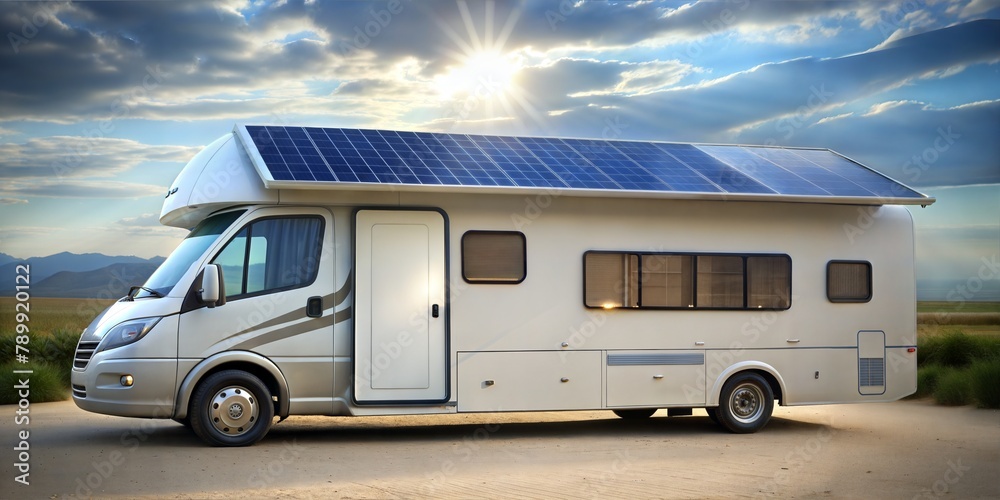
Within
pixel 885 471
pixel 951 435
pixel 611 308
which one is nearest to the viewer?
pixel 885 471

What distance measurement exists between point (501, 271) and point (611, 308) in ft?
4.41

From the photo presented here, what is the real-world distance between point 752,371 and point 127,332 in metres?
6.92

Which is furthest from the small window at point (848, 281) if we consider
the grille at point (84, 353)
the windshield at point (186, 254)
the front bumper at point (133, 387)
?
the grille at point (84, 353)

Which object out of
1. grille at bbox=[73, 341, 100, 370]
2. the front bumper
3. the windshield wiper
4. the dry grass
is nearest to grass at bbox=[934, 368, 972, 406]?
the front bumper

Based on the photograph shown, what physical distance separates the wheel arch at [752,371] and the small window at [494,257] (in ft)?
8.67

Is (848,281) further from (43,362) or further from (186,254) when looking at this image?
(43,362)

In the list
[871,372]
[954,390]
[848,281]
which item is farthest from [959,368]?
[848,281]

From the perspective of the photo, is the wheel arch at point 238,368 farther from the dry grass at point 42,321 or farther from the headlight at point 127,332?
the dry grass at point 42,321

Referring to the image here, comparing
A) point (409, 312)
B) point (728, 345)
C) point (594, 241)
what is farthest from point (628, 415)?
point (409, 312)

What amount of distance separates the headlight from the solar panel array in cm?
189

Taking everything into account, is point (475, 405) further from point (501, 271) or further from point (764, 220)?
point (764, 220)

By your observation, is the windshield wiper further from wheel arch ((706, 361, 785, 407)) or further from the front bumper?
wheel arch ((706, 361, 785, 407))

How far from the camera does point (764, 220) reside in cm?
1162

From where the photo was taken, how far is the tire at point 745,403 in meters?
11.4
